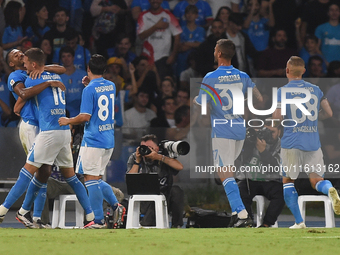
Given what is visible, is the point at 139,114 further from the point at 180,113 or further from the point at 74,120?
the point at 74,120

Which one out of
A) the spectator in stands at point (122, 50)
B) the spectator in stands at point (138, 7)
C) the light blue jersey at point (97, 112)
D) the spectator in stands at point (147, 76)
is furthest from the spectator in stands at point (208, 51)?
the light blue jersey at point (97, 112)

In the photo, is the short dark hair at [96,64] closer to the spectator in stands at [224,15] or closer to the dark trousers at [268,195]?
the dark trousers at [268,195]

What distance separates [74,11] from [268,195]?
17.8 feet

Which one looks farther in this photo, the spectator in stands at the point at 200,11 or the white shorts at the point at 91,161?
the spectator in stands at the point at 200,11

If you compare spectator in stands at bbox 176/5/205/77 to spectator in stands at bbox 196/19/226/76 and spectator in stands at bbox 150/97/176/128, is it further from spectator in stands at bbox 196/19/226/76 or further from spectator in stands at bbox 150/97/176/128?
spectator in stands at bbox 150/97/176/128

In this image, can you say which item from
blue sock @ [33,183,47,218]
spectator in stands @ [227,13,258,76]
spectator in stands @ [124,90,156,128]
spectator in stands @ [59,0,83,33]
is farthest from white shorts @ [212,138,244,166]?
spectator in stands @ [59,0,83,33]

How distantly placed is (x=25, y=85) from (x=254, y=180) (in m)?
3.33

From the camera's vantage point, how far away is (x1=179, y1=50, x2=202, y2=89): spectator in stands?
36.8ft

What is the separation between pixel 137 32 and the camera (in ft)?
37.9

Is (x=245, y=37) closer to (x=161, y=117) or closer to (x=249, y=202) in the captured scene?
(x=161, y=117)

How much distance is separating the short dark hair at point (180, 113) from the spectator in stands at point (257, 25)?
2.14m

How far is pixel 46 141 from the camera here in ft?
22.3

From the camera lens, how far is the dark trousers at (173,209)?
7.80m

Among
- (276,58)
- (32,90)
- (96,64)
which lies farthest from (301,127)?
(276,58)
